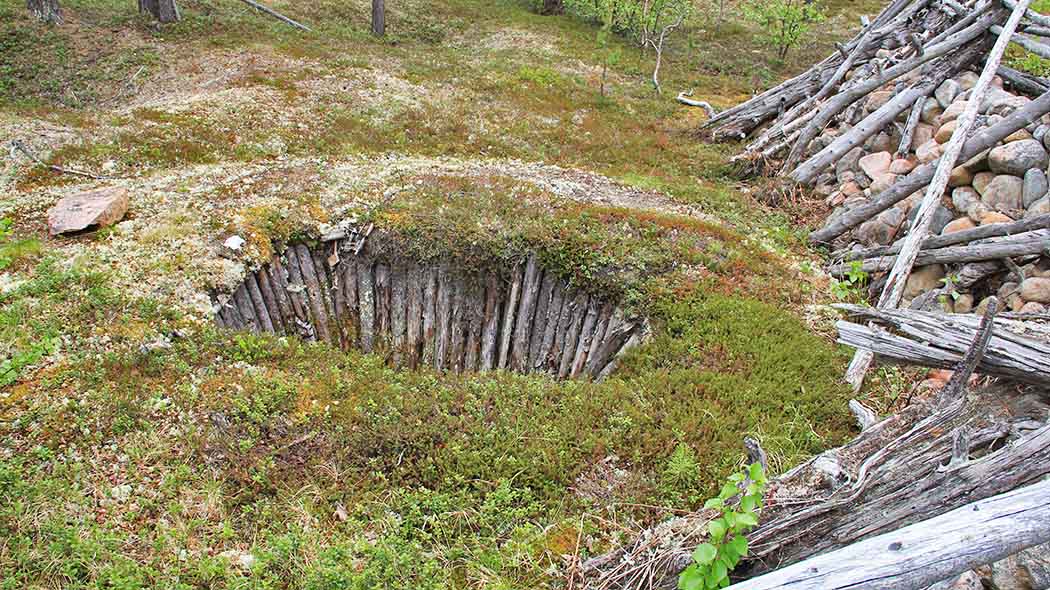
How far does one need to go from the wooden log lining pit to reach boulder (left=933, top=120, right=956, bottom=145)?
29.1ft

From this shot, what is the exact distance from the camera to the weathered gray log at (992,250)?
9.72 meters

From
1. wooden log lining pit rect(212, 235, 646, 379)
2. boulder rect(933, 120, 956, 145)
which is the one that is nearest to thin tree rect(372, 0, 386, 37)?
wooden log lining pit rect(212, 235, 646, 379)

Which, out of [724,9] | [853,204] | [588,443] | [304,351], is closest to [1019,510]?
[588,443]

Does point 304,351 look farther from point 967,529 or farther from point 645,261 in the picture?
point 967,529

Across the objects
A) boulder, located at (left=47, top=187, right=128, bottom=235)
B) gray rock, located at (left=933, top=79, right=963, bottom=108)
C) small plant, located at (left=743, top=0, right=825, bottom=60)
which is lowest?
boulder, located at (left=47, top=187, right=128, bottom=235)

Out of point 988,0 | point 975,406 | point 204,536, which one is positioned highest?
point 988,0

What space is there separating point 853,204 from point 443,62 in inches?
728

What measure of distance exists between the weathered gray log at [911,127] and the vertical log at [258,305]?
50.4 ft

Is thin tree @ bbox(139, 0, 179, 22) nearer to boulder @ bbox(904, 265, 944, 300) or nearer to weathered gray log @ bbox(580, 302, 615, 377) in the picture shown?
weathered gray log @ bbox(580, 302, 615, 377)

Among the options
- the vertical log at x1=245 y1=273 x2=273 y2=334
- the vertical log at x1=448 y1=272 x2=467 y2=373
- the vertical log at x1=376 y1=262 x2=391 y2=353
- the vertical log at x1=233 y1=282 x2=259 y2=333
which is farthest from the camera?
the vertical log at x1=376 y1=262 x2=391 y2=353

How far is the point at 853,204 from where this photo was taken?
14.2m

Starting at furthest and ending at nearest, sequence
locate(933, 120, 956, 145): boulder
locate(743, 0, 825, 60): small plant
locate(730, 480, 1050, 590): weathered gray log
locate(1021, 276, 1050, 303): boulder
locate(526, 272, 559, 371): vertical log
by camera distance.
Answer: locate(743, 0, 825, 60): small plant < locate(933, 120, 956, 145): boulder < locate(526, 272, 559, 371): vertical log < locate(1021, 276, 1050, 303): boulder < locate(730, 480, 1050, 590): weathered gray log

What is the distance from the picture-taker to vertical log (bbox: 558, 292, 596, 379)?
474 inches

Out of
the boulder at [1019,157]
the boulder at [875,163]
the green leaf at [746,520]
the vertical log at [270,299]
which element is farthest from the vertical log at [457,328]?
the boulder at [1019,157]
